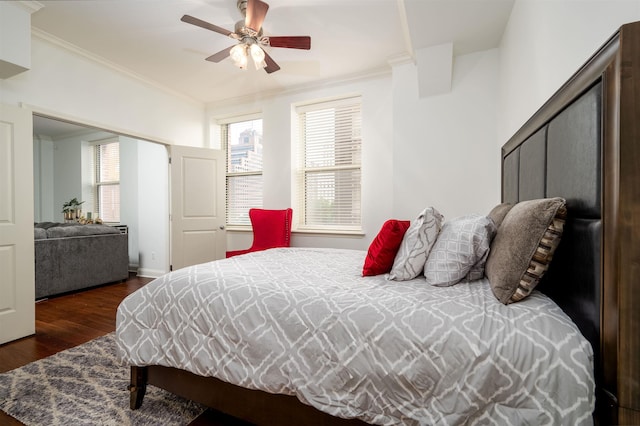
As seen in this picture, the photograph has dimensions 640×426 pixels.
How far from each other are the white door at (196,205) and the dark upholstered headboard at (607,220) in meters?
4.11

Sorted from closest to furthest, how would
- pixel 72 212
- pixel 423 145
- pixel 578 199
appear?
pixel 578 199
pixel 423 145
pixel 72 212

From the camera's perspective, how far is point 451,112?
2.97 meters

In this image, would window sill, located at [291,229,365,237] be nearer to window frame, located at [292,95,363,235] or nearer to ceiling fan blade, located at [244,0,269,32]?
window frame, located at [292,95,363,235]

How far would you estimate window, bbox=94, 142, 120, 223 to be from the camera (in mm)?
5930

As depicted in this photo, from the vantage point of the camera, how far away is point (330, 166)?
155 inches

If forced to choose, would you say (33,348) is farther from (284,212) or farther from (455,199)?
(455,199)

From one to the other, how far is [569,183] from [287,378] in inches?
50.8

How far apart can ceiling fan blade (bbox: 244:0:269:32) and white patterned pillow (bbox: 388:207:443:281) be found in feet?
6.26

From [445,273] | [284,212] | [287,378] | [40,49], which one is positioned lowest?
[287,378]

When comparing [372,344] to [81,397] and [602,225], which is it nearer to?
[602,225]

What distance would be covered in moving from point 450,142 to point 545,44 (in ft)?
4.65

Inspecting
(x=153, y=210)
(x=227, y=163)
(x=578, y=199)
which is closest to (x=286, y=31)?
(x=227, y=163)

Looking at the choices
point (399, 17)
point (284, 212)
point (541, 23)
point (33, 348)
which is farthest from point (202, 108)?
point (541, 23)

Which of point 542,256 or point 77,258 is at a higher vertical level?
point 542,256
